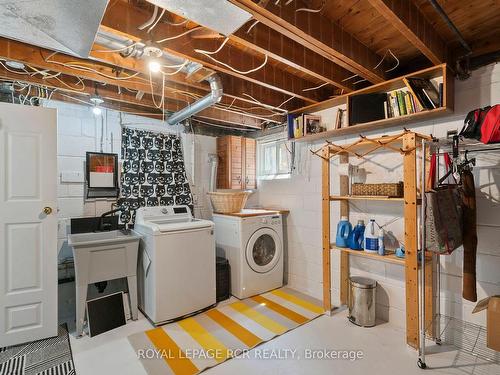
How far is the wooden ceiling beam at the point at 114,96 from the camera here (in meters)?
2.30

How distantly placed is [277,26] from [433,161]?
1.51m

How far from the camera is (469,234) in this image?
188cm

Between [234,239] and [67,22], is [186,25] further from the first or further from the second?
[234,239]

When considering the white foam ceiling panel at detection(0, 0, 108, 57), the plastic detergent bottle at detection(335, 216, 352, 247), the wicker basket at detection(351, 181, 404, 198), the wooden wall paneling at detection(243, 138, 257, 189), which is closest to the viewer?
the white foam ceiling panel at detection(0, 0, 108, 57)

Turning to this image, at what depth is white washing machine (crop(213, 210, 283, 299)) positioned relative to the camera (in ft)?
10.4

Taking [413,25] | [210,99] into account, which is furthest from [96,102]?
[413,25]

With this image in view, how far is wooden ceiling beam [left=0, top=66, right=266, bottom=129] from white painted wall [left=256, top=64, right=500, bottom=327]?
3.11 feet

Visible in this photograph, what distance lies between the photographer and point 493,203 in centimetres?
203

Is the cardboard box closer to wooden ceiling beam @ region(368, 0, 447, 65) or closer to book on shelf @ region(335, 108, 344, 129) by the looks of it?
wooden ceiling beam @ region(368, 0, 447, 65)

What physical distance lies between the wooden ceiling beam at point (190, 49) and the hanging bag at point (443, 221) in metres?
1.57

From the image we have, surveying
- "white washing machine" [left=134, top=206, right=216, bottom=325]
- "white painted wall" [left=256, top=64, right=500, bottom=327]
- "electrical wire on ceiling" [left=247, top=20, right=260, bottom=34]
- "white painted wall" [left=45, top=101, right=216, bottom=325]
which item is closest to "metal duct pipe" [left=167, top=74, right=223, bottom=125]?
"electrical wire on ceiling" [left=247, top=20, right=260, bottom=34]

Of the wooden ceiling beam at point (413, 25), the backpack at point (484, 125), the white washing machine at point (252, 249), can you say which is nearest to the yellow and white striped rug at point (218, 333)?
the white washing machine at point (252, 249)

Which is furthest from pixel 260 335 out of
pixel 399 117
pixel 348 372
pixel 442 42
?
pixel 442 42

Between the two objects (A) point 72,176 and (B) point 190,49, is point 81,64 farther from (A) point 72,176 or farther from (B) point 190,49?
(A) point 72,176
